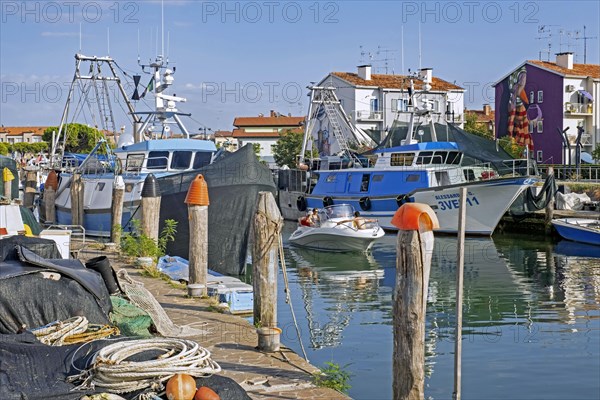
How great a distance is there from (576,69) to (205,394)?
54.6 m

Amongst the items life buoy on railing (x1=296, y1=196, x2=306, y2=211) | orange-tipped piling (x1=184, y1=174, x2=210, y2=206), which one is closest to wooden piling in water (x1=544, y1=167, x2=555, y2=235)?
life buoy on railing (x1=296, y1=196, x2=306, y2=211)

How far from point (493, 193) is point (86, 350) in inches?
1007

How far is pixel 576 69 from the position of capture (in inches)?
2185

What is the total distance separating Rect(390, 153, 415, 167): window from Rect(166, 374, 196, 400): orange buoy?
27.8 meters

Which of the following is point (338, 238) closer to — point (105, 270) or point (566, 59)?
point (105, 270)

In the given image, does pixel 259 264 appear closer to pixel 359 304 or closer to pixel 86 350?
pixel 86 350

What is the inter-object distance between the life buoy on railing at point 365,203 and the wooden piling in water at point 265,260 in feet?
78.7

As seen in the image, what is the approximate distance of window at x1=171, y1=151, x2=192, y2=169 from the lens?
24.1 metres

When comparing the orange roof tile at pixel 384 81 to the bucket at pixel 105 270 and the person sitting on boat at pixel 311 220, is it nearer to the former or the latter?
the person sitting on boat at pixel 311 220

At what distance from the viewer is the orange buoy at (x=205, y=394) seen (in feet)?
20.6

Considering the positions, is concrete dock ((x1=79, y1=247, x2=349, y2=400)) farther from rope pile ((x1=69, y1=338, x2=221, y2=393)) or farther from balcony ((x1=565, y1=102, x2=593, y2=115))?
balcony ((x1=565, y1=102, x2=593, y2=115))

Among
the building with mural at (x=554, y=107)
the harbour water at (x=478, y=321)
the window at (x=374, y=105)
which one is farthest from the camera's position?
the window at (x=374, y=105)

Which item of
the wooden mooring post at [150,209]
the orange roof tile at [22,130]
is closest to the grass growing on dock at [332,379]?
the wooden mooring post at [150,209]

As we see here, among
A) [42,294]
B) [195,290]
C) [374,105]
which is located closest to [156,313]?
[42,294]
